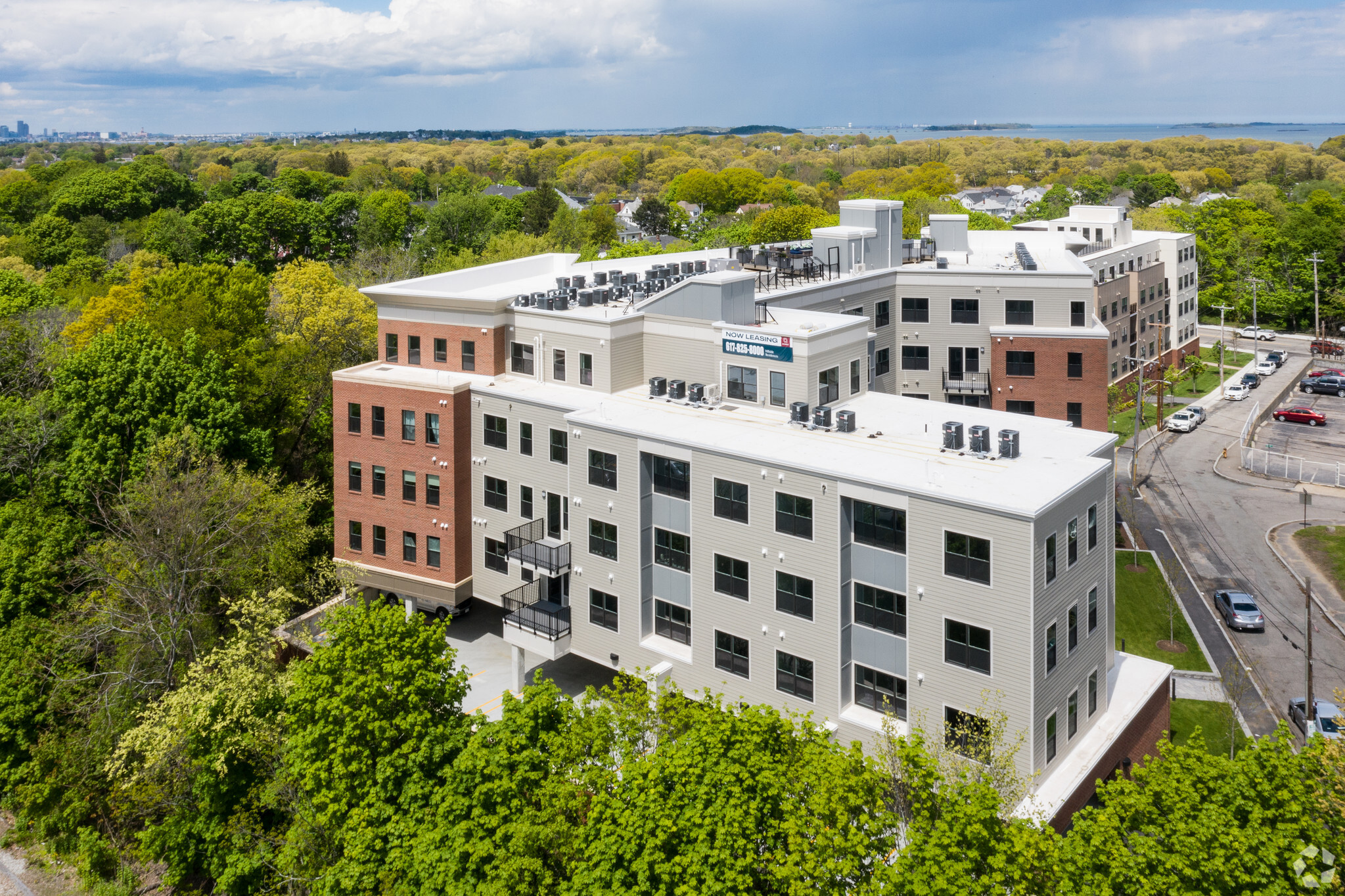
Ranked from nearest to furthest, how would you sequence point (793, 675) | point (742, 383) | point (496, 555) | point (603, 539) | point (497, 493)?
point (793, 675)
point (603, 539)
point (742, 383)
point (497, 493)
point (496, 555)

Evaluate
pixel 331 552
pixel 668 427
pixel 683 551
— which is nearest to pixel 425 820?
pixel 683 551

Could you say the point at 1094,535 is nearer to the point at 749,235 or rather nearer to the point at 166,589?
the point at 166,589

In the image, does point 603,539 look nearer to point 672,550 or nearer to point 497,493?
point 672,550

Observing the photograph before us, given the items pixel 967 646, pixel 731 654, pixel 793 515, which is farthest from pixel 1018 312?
pixel 967 646

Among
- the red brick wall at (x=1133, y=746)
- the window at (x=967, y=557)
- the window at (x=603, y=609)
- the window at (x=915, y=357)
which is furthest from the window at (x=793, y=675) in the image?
the window at (x=915, y=357)

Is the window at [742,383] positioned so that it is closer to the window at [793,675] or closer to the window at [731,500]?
the window at [731,500]

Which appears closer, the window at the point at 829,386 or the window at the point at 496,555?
the window at the point at 829,386
